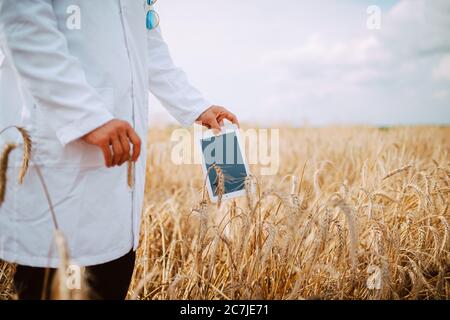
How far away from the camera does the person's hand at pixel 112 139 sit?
2.68ft

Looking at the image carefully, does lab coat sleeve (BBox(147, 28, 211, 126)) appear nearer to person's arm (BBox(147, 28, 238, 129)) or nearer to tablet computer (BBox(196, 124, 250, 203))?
person's arm (BBox(147, 28, 238, 129))

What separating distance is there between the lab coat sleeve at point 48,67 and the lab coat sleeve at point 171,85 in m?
0.48

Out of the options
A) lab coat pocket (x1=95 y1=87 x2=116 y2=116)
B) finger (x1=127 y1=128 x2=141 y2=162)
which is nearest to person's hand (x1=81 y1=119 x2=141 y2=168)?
finger (x1=127 y1=128 x2=141 y2=162)

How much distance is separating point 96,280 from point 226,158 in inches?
21.7

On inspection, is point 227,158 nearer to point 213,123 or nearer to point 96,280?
point 213,123

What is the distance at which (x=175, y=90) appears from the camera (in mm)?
1319

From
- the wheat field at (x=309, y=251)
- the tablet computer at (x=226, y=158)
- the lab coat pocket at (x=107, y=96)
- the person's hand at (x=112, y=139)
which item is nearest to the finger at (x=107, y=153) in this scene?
the person's hand at (x=112, y=139)

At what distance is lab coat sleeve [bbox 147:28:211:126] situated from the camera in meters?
1.29

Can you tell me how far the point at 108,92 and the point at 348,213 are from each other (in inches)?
26.7

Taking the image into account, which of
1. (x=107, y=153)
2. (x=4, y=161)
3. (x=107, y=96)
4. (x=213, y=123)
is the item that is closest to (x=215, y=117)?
(x=213, y=123)

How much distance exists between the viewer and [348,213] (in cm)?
87
